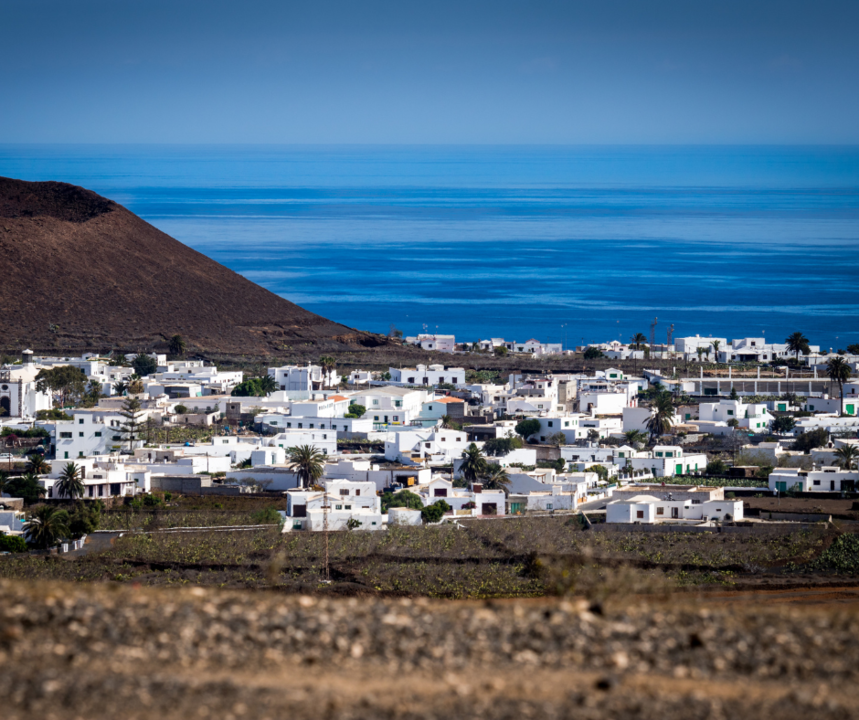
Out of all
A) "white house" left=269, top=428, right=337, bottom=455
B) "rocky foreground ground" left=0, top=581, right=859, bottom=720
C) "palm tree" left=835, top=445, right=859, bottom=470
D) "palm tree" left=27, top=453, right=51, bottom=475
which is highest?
"white house" left=269, top=428, right=337, bottom=455

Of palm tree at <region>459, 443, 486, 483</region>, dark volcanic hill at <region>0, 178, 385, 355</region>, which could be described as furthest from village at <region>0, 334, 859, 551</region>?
dark volcanic hill at <region>0, 178, 385, 355</region>

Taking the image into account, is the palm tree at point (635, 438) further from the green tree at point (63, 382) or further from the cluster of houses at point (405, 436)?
the green tree at point (63, 382)

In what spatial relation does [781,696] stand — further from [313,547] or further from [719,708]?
[313,547]

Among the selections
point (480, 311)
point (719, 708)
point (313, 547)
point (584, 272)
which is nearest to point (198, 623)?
point (719, 708)

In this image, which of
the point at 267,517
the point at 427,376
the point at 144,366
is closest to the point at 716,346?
the point at 427,376

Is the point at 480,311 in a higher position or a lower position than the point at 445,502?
higher

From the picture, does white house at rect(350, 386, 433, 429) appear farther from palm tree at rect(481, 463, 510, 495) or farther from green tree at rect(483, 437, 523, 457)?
palm tree at rect(481, 463, 510, 495)

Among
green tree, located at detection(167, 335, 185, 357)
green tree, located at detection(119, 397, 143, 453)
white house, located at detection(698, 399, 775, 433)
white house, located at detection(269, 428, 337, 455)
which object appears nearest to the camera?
white house, located at detection(269, 428, 337, 455)
